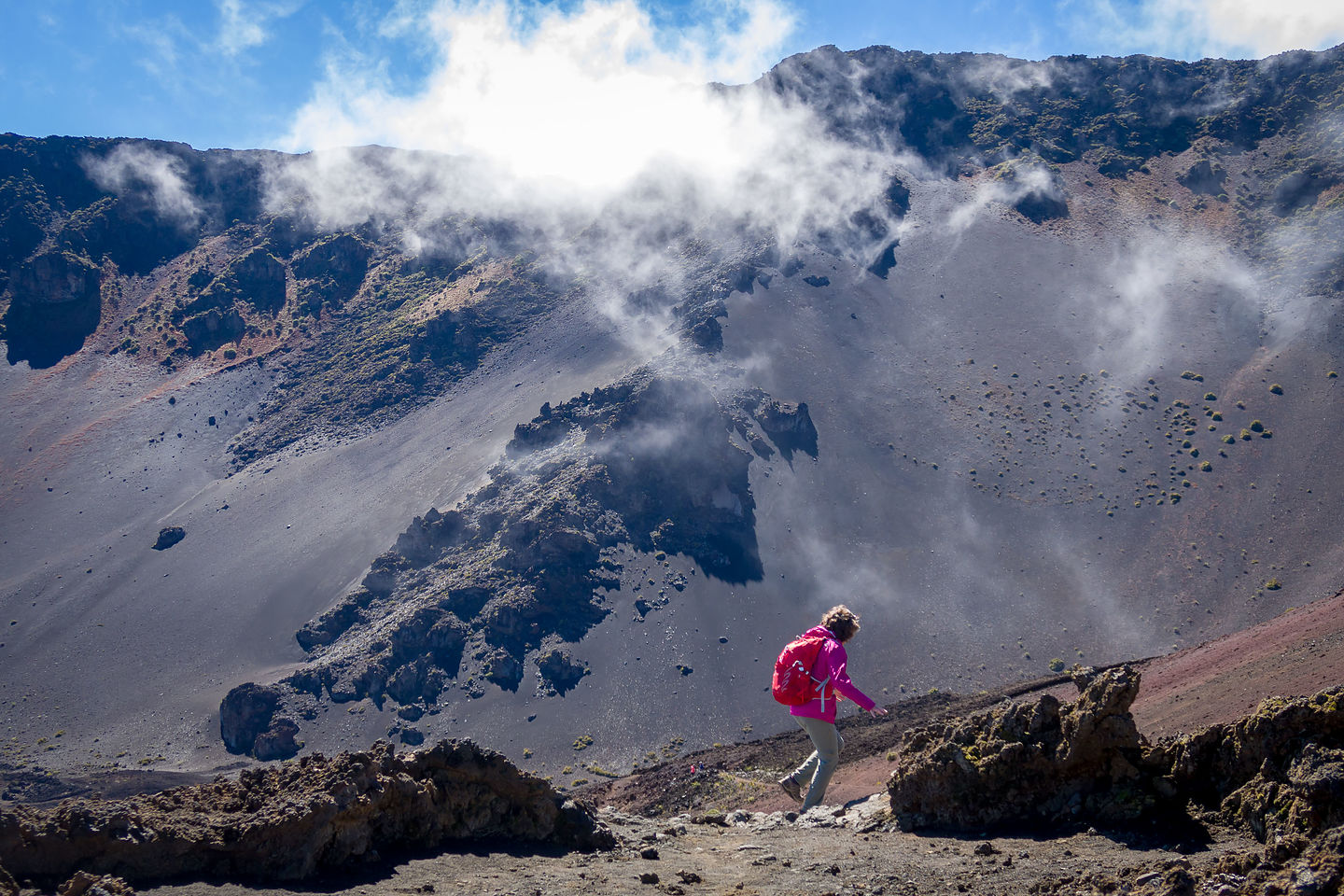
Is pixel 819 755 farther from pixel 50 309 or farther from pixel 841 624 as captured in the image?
pixel 50 309

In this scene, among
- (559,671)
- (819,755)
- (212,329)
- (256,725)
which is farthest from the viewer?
(212,329)

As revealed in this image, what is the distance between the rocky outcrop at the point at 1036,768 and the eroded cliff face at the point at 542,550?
4895 cm

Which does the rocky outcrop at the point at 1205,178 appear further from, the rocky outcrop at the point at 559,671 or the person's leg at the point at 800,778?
the person's leg at the point at 800,778

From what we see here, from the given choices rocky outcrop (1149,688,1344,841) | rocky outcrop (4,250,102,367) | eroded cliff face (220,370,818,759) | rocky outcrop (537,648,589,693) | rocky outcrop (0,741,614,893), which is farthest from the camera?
rocky outcrop (4,250,102,367)

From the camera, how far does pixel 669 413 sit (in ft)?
243

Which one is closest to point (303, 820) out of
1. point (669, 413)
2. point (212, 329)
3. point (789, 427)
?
point (669, 413)

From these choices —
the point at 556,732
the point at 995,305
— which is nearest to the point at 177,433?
the point at 556,732

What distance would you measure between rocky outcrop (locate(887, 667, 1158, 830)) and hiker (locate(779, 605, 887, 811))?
1.06 meters

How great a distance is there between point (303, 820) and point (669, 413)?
65418 mm

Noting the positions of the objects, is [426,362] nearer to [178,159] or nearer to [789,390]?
[789,390]

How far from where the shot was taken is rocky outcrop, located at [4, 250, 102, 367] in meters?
104

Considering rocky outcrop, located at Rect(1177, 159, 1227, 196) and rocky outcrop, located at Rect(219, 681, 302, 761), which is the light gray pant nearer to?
rocky outcrop, located at Rect(219, 681, 302, 761)

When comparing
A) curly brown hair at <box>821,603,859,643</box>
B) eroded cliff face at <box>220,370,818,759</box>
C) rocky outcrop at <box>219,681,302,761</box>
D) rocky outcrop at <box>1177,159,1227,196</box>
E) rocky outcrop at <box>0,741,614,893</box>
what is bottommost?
rocky outcrop at <box>0,741,614,893</box>

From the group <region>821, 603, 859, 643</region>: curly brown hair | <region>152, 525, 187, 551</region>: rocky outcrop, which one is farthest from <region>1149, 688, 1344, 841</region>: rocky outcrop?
<region>152, 525, 187, 551</region>: rocky outcrop
